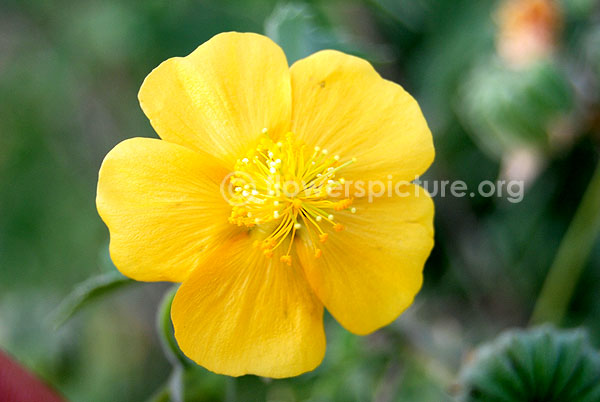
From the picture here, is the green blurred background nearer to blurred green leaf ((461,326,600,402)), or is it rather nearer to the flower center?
blurred green leaf ((461,326,600,402))

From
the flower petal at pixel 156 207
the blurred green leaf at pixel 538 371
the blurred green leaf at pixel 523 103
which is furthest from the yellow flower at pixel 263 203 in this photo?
the blurred green leaf at pixel 523 103

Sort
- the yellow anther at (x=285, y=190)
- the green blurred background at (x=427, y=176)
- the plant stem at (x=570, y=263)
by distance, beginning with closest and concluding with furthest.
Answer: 1. the yellow anther at (x=285, y=190)
2. the green blurred background at (x=427, y=176)
3. the plant stem at (x=570, y=263)

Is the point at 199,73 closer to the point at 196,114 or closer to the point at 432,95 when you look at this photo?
the point at 196,114

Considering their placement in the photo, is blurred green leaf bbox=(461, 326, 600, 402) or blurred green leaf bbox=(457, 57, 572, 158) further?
blurred green leaf bbox=(457, 57, 572, 158)

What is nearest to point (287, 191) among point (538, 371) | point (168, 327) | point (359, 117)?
point (359, 117)

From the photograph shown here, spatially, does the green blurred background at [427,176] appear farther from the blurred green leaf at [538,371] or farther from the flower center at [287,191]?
the flower center at [287,191]

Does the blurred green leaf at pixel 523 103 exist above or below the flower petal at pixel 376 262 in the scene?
below

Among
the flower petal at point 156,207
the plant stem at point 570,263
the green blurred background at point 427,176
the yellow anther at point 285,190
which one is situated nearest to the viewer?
the flower petal at point 156,207

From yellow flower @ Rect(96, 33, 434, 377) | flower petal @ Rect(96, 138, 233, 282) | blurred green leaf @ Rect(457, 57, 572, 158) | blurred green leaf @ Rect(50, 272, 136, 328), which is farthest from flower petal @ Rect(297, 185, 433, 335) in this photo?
blurred green leaf @ Rect(457, 57, 572, 158)

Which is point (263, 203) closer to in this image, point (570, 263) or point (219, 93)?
point (219, 93)
